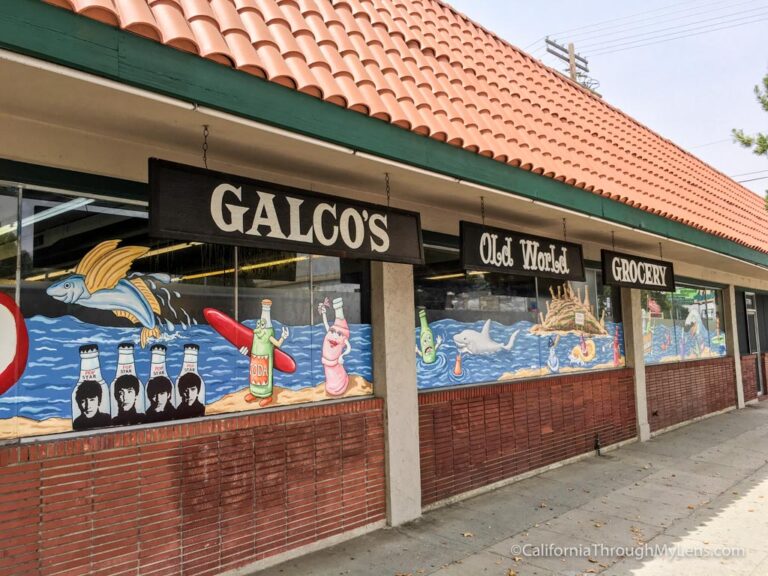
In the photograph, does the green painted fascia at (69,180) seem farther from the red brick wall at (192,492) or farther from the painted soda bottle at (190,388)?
the red brick wall at (192,492)

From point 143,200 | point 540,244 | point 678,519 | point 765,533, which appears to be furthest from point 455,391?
point 143,200

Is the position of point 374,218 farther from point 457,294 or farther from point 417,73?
point 457,294

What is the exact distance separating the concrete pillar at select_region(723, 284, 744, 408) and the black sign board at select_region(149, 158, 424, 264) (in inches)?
487

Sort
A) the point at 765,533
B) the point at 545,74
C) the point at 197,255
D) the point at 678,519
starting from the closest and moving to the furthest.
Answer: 1. the point at 197,255
2. the point at 765,533
3. the point at 678,519
4. the point at 545,74

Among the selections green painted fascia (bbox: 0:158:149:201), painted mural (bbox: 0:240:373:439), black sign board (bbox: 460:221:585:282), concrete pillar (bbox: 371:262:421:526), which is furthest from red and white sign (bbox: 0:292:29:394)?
black sign board (bbox: 460:221:585:282)

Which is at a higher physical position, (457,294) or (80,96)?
(80,96)

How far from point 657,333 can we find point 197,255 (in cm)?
973

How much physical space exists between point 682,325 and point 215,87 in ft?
39.0

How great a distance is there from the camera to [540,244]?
21.3 ft

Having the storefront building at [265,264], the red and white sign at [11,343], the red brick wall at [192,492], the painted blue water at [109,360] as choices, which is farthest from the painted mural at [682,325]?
the red and white sign at [11,343]

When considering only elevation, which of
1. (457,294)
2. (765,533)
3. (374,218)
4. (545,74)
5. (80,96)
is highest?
(545,74)

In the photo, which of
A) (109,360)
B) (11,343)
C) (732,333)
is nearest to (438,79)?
(109,360)

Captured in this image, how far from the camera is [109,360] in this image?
13.3 ft

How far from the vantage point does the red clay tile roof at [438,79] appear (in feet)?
11.0
